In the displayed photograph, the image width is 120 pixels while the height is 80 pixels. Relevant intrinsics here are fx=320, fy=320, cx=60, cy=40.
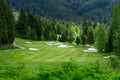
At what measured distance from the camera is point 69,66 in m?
23.8

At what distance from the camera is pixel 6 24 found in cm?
8262

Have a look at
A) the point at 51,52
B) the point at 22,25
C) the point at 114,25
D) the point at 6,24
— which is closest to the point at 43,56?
the point at 51,52

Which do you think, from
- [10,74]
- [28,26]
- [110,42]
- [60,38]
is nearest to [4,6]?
[110,42]

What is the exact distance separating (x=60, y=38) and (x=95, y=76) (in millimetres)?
129255

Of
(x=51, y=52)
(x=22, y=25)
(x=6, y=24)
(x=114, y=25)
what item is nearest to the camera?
(x=51, y=52)

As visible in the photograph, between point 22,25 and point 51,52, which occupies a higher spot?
point 22,25

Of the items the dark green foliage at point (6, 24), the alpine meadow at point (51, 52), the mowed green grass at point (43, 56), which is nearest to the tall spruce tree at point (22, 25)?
the alpine meadow at point (51, 52)

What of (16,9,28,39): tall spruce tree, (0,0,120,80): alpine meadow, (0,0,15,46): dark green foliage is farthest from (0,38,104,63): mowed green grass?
(16,9,28,39): tall spruce tree

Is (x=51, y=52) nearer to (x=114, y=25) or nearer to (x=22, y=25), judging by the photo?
(x=114, y=25)

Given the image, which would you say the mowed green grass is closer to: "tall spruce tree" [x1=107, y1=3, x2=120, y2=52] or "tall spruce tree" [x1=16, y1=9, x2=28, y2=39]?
"tall spruce tree" [x1=107, y1=3, x2=120, y2=52]

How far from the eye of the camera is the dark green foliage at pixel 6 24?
78500 mm

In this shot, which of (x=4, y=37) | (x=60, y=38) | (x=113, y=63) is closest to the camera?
(x=113, y=63)

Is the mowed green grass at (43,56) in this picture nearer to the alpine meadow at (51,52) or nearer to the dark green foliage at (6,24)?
the alpine meadow at (51,52)

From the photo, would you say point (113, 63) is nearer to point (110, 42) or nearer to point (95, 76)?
point (95, 76)
